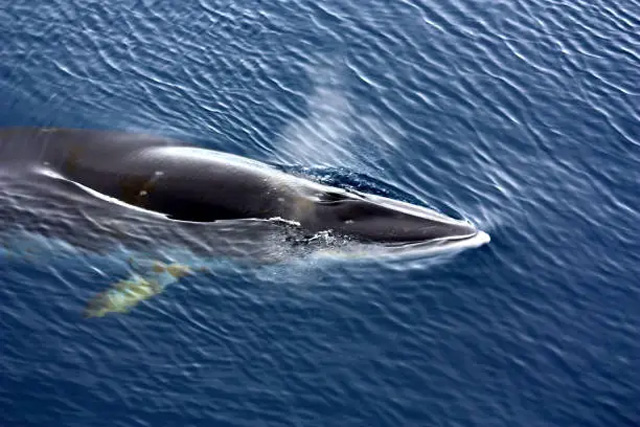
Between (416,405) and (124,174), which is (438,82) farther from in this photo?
(416,405)

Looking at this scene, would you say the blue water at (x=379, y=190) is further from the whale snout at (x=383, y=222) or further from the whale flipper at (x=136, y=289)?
the whale snout at (x=383, y=222)

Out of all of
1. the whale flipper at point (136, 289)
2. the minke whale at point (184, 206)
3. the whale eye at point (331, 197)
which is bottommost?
the whale flipper at point (136, 289)

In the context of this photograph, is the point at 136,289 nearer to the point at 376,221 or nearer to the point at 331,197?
the point at 331,197

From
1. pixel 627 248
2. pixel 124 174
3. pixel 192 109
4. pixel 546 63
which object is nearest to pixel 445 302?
pixel 627 248

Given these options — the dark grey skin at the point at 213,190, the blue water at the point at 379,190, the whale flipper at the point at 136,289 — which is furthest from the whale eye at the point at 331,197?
the whale flipper at the point at 136,289

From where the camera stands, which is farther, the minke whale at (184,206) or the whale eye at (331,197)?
the whale eye at (331,197)

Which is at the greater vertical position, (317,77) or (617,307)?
(317,77)

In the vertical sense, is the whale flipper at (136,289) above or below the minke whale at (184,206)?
below
